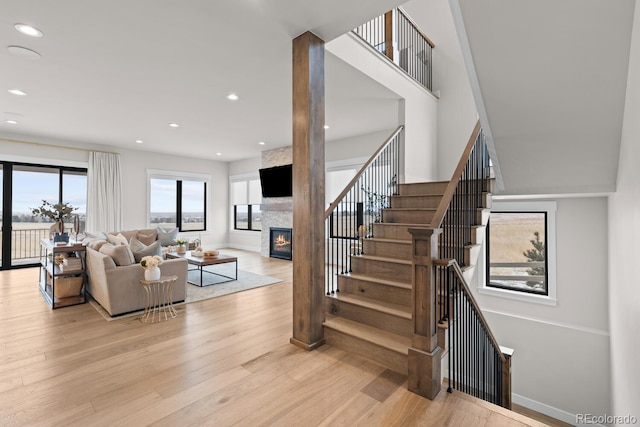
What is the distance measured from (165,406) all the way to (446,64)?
6047mm

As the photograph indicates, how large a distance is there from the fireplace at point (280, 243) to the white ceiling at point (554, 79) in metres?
5.36

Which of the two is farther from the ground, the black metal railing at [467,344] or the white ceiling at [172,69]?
the white ceiling at [172,69]

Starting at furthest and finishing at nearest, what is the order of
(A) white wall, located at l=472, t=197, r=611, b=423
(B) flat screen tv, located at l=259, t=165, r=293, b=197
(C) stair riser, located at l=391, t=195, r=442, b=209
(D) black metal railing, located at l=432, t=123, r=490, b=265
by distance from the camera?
(B) flat screen tv, located at l=259, t=165, r=293, b=197 < (A) white wall, located at l=472, t=197, r=611, b=423 < (C) stair riser, located at l=391, t=195, r=442, b=209 < (D) black metal railing, located at l=432, t=123, r=490, b=265

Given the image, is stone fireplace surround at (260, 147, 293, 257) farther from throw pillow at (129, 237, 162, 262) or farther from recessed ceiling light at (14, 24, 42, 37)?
recessed ceiling light at (14, 24, 42, 37)

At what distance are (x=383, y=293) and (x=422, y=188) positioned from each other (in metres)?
1.86

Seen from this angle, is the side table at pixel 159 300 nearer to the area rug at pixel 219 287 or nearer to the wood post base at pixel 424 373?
the area rug at pixel 219 287

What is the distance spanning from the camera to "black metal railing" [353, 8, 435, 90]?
445 centimetres

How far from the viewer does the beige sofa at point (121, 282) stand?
11.6ft

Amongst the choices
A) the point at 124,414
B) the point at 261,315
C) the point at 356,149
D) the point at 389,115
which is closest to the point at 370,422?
the point at 124,414

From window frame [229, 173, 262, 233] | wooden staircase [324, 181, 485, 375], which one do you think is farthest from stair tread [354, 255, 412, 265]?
window frame [229, 173, 262, 233]

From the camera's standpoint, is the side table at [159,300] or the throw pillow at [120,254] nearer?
the side table at [159,300]

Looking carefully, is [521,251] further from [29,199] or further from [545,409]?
[29,199]

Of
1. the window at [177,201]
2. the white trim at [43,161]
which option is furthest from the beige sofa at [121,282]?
the window at [177,201]

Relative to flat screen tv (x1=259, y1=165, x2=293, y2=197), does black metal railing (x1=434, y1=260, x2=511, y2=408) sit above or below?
below
